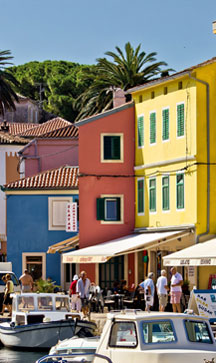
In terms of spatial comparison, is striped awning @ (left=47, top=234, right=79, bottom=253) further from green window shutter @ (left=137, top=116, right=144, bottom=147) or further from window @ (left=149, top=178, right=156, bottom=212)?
green window shutter @ (left=137, top=116, right=144, bottom=147)

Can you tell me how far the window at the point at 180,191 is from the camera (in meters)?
43.9

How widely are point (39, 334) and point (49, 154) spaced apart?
35.9m

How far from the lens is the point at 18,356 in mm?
32188

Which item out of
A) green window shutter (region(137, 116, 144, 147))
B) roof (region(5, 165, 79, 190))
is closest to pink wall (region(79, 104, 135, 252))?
green window shutter (region(137, 116, 144, 147))

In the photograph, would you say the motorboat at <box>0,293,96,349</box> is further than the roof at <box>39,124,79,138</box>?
No

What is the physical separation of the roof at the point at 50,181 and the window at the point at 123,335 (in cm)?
3291

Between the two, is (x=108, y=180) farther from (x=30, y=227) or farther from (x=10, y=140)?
(x=10, y=140)

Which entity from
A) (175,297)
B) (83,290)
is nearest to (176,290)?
(175,297)

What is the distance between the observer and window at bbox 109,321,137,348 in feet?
70.8

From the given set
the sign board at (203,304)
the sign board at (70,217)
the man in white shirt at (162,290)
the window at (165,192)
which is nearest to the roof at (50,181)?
the sign board at (70,217)

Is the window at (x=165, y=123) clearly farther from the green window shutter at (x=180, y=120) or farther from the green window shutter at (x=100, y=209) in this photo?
the green window shutter at (x=100, y=209)

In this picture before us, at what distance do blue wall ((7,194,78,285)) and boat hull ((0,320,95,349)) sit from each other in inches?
802

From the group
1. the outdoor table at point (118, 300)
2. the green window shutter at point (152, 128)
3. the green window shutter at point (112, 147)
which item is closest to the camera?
the outdoor table at point (118, 300)

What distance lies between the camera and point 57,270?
178 feet
